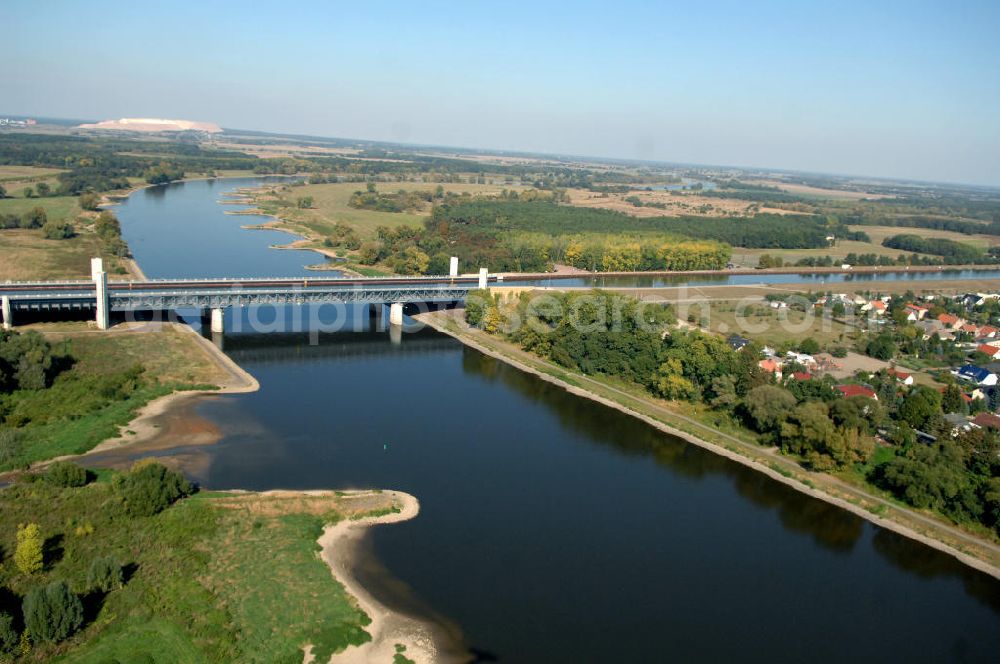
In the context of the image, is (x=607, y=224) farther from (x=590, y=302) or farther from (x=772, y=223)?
(x=590, y=302)

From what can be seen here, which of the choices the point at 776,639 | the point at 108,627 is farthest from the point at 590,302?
the point at 108,627

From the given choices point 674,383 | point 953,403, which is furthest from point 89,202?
point 953,403

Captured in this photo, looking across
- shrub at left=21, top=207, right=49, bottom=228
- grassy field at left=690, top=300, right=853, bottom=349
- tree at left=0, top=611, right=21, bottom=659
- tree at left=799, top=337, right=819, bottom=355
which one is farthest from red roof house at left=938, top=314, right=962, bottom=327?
shrub at left=21, top=207, right=49, bottom=228

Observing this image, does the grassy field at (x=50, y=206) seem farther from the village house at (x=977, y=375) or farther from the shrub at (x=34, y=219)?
the village house at (x=977, y=375)

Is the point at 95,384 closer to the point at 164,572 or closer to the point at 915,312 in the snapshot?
the point at 164,572

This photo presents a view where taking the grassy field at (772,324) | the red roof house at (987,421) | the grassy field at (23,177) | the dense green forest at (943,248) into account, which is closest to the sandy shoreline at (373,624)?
the red roof house at (987,421)

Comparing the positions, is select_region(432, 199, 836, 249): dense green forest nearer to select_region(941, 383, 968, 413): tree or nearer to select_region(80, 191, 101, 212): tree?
select_region(80, 191, 101, 212): tree
